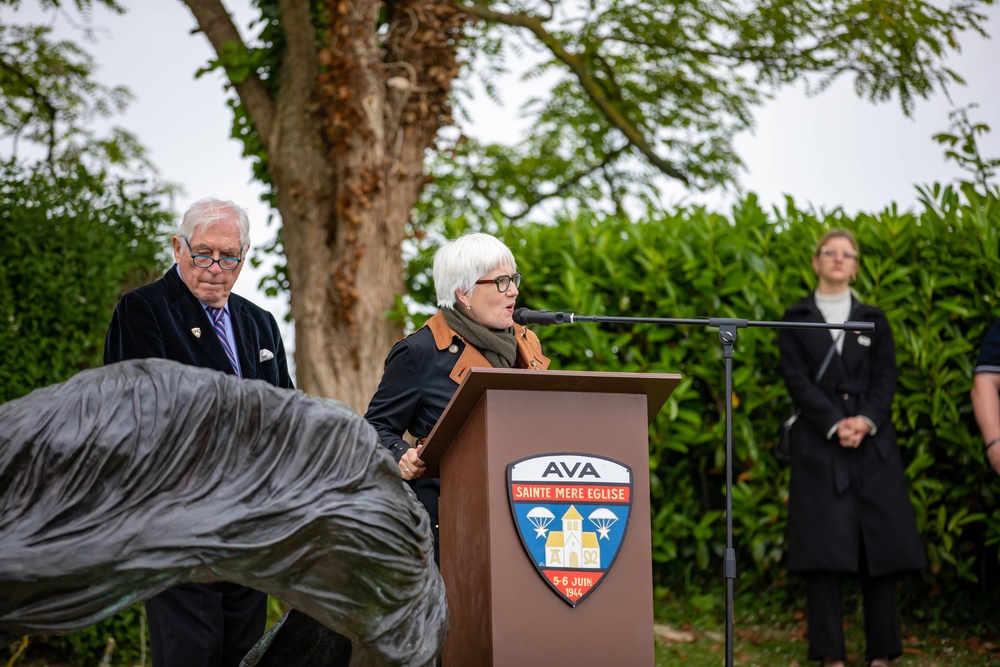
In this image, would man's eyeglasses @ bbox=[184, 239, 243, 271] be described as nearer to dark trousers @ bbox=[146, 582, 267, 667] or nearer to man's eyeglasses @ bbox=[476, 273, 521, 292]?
man's eyeglasses @ bbox=[476, 273, 521, 292]

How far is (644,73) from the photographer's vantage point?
1155 cm

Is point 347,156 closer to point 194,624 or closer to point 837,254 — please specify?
point 837,254

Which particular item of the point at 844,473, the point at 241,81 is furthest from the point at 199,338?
the point at 241,81

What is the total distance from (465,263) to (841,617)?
314cm

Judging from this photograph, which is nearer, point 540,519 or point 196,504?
point 196,504

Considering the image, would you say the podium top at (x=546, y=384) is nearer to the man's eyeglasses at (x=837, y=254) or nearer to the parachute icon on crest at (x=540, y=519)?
the parachute icon on crest at (x=540, y=519)

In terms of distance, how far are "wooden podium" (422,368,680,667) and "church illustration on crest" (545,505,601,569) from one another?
0.19 ft

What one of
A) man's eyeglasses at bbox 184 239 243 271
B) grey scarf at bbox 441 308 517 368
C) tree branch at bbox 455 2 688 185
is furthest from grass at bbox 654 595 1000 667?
tree branch at bbox 455 2 688 185

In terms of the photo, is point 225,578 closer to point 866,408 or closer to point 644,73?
point 866,408

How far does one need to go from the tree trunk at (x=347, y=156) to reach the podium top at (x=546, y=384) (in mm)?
4412

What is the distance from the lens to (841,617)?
19.1ft

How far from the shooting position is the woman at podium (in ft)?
12.9

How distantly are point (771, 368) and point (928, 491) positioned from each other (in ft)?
3.78

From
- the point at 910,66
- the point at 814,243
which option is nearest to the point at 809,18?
the point at 910,66
